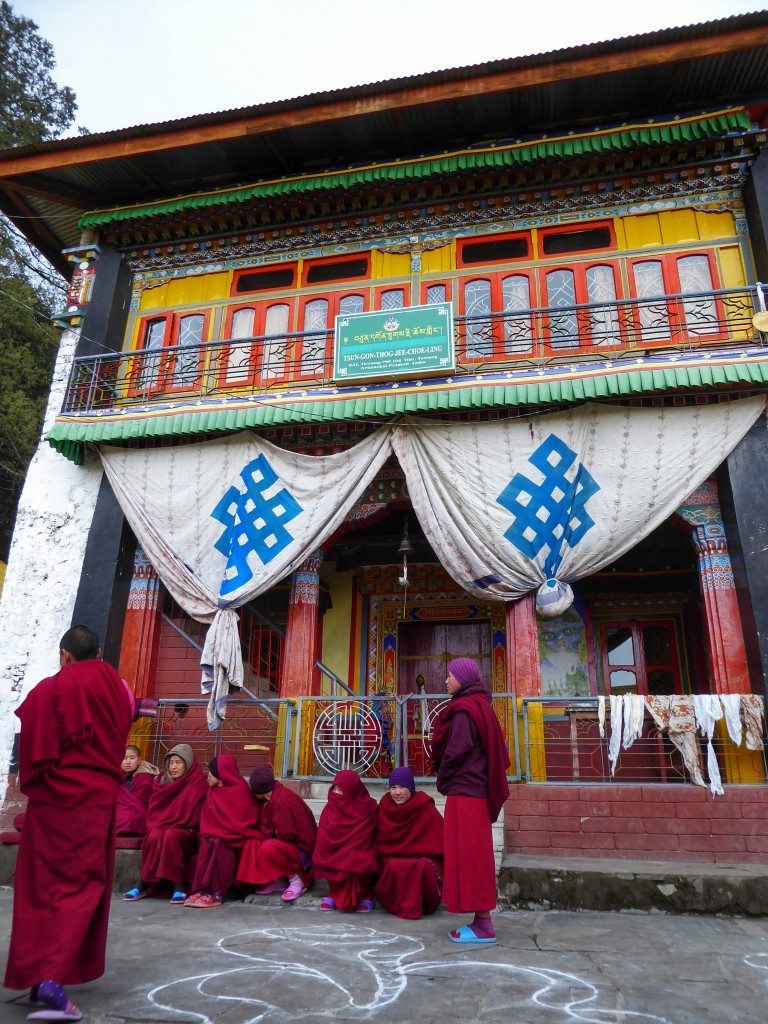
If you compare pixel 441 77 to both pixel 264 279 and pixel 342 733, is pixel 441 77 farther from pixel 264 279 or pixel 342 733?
pixel 342 733

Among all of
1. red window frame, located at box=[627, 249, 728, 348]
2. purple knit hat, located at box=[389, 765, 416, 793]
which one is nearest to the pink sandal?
purple knit hat, located at box=[389, 765, 416, 793]

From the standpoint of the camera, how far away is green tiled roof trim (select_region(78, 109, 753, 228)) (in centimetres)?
834

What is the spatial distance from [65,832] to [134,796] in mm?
3356

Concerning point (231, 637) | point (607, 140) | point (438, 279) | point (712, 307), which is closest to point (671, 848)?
point (231, 637)

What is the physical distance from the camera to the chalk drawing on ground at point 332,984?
2869 mm

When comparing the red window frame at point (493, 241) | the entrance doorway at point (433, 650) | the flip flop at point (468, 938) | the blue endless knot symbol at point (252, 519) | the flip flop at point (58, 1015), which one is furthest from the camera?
the entrance doorway at point (433, 650)

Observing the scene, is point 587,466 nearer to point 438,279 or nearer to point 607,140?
point 438,279

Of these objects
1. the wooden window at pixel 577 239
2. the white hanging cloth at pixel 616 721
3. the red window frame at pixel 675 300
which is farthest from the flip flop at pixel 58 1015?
the wooden window at pixel 577 239

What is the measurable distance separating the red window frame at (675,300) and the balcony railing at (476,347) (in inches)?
0.5

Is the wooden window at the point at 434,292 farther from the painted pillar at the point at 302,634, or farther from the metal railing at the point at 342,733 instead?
the metal railing at the point at 342,733

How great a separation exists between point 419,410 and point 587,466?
1.84 m

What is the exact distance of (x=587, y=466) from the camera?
7586mm

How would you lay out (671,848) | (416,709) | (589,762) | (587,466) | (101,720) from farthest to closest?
(416,709)
(589,762)
(587,466)
(671,848)
(101,720)

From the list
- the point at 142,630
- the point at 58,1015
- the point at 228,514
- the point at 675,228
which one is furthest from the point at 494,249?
the point at 58,1015
